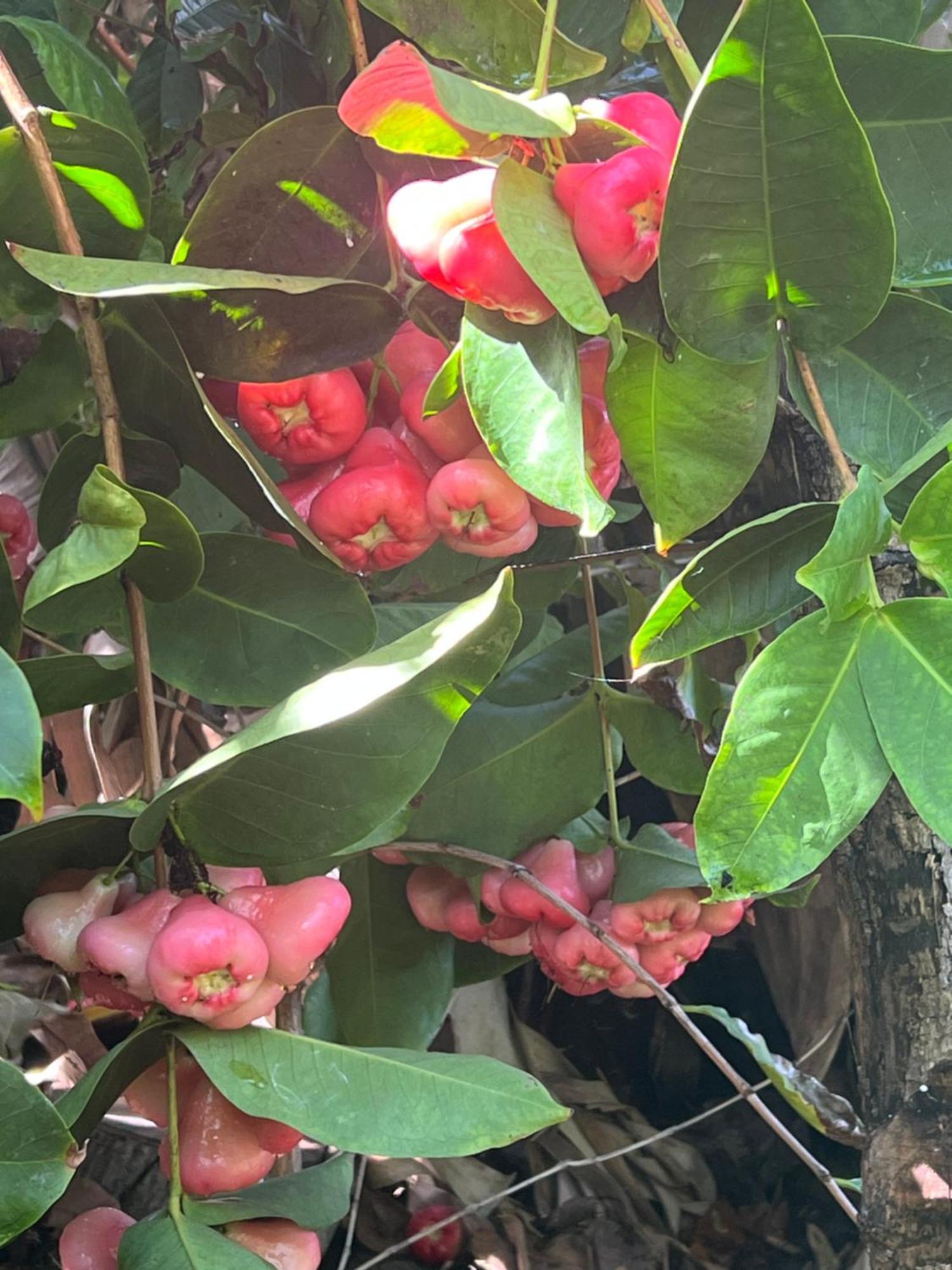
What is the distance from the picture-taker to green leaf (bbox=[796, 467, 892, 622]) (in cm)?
52

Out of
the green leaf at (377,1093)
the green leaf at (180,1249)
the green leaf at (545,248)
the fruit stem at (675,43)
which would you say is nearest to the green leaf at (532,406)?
the green leaf at (545,248)

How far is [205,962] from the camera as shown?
0.54 meters

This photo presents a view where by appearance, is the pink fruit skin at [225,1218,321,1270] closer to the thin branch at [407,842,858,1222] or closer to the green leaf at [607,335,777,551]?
the thin branch at [407,842,858,1222]

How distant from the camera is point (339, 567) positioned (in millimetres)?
642

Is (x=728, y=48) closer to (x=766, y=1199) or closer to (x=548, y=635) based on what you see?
(x=548, y=635)

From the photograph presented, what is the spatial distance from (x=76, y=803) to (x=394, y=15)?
2.60 ft

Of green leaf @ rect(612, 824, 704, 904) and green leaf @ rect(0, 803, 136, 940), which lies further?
green leaf @ rect(612, 824, 704, 904)

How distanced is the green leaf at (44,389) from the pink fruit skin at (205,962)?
0.31 m

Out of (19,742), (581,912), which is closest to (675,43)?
(19,742)

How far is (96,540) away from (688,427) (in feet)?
0.92

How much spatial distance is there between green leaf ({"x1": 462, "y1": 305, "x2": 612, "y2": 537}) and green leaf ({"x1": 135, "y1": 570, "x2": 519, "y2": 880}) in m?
0.04

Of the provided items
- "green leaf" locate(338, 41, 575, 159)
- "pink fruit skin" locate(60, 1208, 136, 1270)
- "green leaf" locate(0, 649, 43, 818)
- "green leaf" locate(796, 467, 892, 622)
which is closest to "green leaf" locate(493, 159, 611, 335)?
→ "green leaf" locate(338, 41, 575, 159)

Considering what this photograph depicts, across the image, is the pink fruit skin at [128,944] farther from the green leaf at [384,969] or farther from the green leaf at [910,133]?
the green leaf at [910,133]

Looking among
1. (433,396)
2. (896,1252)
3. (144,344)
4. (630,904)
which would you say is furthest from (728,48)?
(896,1252)
